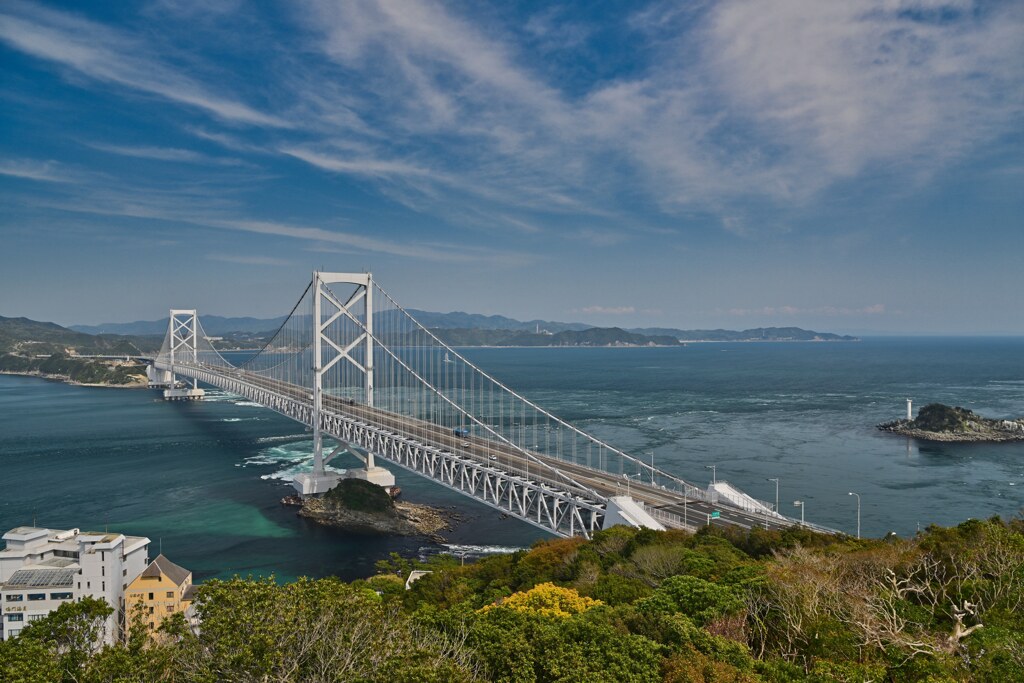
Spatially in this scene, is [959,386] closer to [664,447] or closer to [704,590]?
[664,447]

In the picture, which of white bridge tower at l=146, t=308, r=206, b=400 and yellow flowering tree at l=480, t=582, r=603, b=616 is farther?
white bridge tower at l=146, t=308, r=206, b=400

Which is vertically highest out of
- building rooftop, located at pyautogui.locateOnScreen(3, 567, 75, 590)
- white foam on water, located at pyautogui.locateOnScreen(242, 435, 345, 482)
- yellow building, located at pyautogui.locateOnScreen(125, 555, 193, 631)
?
building rooftop, located at pyautogui.locateOnScreen(3, 567, 75, 590)

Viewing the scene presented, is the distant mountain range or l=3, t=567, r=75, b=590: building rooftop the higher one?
the distant mountain range

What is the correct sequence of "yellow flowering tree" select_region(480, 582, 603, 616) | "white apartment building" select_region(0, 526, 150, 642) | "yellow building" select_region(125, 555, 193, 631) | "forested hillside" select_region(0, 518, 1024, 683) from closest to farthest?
"forested hillside" select_region(0, 518, 1024, 683) < "yellow flowering tree" select_region(480, 582, 603, 616) < "white apartment building" select_region(0, 526, 150, 642) < "yellow building" select_region(125, 555, 193, 631)

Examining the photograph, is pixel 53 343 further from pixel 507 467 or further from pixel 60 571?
pixel 507 467

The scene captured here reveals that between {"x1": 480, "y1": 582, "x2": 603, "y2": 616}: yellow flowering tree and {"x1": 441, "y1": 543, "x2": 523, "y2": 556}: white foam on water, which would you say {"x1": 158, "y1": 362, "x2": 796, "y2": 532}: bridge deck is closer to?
{"x1": 441, "y1": 543, "x2": 523, "y2": 556}: white foam on water

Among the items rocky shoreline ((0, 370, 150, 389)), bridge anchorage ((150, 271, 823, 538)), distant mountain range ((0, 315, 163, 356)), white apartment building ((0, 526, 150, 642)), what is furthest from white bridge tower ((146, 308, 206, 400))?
white apartment building ((0, 526, 150, 642))

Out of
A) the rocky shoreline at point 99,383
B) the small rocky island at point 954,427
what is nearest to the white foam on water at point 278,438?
the small rocky island at point 954,427
